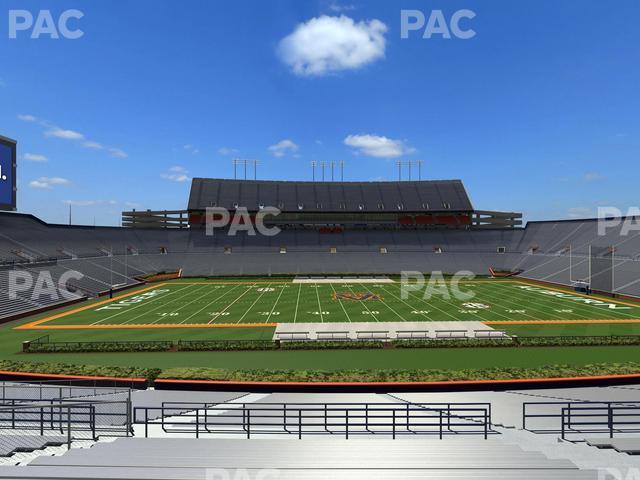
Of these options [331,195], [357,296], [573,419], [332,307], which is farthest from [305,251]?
[573,419]

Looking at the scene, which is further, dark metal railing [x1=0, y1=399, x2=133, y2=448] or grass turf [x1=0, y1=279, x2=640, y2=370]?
grass turf [x1=0, y1=279, x2=640, y2=370]

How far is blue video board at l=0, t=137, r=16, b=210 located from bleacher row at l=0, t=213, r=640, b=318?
5.82 metres

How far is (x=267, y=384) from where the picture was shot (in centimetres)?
1323

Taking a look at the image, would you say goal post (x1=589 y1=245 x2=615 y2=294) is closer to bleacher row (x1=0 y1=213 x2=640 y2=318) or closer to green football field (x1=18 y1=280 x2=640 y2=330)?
bleacher row (x1=0 y1=213 x2=640 y2=318)

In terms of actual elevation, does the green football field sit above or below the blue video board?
below

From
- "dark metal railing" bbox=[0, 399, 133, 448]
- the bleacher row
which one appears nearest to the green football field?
the bleacher row

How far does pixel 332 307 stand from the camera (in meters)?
30.7

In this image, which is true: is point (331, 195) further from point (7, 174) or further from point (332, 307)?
point (7, 174)

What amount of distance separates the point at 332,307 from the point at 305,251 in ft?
102

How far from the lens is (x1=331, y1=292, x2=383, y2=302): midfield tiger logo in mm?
34938

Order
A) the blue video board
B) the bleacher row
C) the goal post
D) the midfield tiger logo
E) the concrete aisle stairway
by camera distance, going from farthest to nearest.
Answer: the bleacher row → the goal post → the blue video board → the midfield tiger logo → the concrete aisle stairway

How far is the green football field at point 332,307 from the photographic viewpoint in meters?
26.1

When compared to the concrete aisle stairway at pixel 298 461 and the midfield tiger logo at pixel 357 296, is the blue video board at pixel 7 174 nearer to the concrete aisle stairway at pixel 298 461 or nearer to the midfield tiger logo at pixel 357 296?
the midfield tiger logo at pixel 357 296

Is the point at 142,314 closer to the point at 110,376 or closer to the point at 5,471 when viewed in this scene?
the point at 110,376
